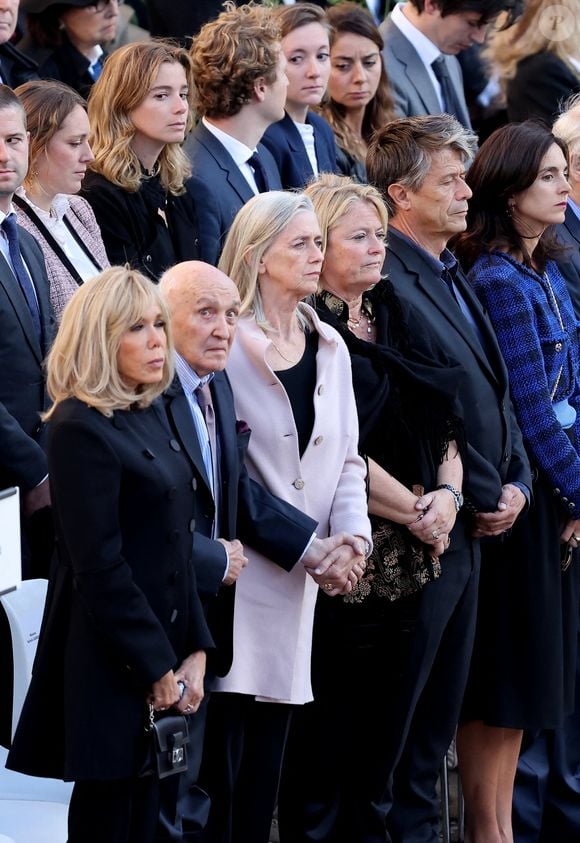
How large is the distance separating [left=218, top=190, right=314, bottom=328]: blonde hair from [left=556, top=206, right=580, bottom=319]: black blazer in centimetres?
151

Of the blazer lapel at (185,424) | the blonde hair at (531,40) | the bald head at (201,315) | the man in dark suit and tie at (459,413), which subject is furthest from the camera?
the blonde hair at (531,40)

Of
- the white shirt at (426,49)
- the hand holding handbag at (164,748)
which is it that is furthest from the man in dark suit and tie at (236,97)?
the hand holding handbag at (164,748)

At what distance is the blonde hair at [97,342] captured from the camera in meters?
3.49

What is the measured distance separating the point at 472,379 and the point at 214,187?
1.27 m

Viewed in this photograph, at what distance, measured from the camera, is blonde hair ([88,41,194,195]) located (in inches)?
204

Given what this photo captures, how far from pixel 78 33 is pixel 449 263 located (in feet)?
7.16

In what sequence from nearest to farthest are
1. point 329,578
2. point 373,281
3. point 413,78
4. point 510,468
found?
point 329,578 → point 373,281 → point 510,468 → point 413,78

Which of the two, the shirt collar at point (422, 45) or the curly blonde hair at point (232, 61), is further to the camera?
the shirt collar at point (422, 45)

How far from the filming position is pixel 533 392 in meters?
5.15

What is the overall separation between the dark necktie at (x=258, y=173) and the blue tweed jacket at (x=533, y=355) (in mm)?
966

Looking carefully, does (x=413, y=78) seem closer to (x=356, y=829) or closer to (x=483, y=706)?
(x=483, y=706)

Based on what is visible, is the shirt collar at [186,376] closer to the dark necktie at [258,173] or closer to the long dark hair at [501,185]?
the long dark hair at [501,185]

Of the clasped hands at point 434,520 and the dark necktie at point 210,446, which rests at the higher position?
the dark necktie at point 210,446

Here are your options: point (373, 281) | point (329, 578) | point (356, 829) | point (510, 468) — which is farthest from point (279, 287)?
point (356, 829)
